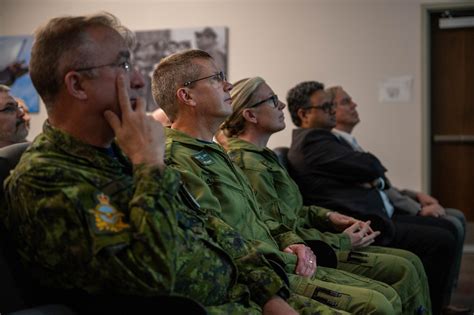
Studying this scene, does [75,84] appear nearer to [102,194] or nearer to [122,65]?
[122,65]

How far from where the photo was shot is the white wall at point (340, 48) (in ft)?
17.9

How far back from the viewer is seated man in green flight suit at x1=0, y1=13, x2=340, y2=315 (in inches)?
48.0

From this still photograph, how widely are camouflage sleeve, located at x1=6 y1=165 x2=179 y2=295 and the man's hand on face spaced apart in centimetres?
7

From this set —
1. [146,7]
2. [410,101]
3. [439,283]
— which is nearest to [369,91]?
[410,101]

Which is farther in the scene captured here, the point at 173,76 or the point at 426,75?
the point at 426,75

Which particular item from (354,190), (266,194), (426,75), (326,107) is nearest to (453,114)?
(426,75)

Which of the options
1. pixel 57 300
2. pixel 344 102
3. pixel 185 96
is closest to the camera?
pixel 57 300

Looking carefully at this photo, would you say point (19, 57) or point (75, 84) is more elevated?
point (19, 57)

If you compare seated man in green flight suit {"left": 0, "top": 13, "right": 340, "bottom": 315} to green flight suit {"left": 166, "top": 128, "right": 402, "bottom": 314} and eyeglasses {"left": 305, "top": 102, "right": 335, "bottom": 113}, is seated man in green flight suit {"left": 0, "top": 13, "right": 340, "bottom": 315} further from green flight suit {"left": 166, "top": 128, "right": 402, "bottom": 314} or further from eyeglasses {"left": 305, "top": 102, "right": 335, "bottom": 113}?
eyeglasses {"left": 305, "top": 102, "right": 335, "bottom": 113}

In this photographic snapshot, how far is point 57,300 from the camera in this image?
132 centimetres

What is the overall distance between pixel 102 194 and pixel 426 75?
4.63m

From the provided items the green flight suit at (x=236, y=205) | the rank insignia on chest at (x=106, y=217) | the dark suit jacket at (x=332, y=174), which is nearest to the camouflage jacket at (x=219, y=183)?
the green flight suit at (x=236, y=205)

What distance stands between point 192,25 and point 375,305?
442cm

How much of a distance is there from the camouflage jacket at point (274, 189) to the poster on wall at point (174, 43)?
3.35 metres
